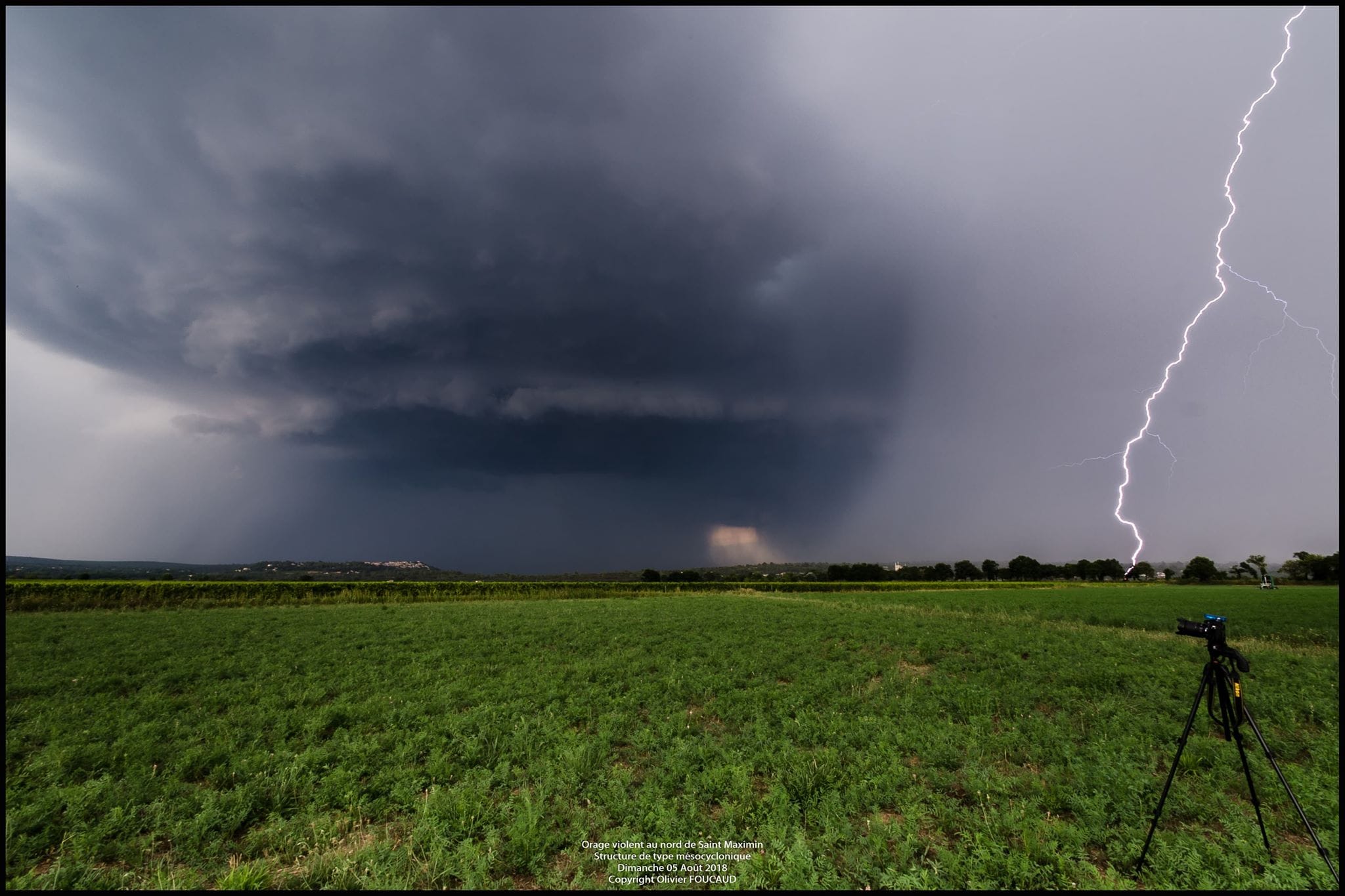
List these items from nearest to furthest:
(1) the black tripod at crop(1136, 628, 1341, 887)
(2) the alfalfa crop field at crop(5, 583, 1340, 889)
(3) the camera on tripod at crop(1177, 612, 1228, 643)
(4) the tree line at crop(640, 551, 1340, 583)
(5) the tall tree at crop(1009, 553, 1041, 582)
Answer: (1) the black tripod at crop(1136, 628, 1341, 887)
(2) the alfalfa crop field at crop(5, 583, 1340, 889)
(3) the camera on tripod at crop(1177, 612, 1228, 643)
(4) the tree line at crop(640, 551, 1340, 583)
(5) the tall tree at crop(1009, 553, 1041, 582)

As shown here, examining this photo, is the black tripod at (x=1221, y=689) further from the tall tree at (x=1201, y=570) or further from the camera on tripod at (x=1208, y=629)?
the tall tree at (x=1201, y=570)

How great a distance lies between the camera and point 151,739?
29.7 ft

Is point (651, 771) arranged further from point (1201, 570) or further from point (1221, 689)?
point (1201, 570)

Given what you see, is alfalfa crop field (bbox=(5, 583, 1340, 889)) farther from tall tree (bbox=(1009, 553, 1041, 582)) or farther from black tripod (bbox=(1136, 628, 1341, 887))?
tall tree (bbox=(1009, 553, 1041, 582))

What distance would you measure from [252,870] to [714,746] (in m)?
6.74

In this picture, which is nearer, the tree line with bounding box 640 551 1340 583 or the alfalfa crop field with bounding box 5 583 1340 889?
the alfalfa crop field with bounding box 5 583 1340 889

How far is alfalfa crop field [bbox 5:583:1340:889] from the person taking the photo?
5715 millimetres

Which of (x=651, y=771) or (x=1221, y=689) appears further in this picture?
(x=651, y=771)

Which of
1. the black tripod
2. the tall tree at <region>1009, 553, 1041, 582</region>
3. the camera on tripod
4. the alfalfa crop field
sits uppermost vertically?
the camera on tripod

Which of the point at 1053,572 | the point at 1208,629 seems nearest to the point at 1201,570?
the point at 1053,572

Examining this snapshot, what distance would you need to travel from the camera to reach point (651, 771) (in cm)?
802

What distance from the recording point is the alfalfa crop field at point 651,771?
571cm

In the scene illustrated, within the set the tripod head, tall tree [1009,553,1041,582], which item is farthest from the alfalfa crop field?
tall tree [1009,553,1041,582]

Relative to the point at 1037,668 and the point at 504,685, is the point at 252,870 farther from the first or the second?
the point at 1037,668
